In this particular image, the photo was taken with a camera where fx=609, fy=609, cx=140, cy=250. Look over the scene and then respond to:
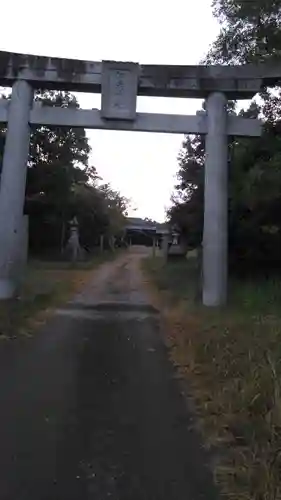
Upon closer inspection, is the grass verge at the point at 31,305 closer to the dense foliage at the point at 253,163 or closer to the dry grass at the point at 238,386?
the dry grass at the point at 238,386

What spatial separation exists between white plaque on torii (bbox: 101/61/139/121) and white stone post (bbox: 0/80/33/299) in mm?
1929

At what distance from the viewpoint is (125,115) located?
14.7 metres

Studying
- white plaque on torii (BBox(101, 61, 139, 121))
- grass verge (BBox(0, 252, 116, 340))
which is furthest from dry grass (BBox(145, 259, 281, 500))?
white plaque on torii (BBox(101, 61, 139, 121))

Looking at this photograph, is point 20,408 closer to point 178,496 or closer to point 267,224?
point 178,496

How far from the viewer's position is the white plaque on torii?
576 inches

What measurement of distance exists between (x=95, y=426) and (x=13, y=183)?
394 inches

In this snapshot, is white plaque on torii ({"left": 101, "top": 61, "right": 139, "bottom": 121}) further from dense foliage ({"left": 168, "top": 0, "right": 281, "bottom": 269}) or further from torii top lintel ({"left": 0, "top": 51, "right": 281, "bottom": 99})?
dense foliage ({"left": 168, "top": 0, "right": 281, "bottom": 269})

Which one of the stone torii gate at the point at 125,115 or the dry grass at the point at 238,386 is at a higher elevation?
the stone torii gate at the point at 125,115

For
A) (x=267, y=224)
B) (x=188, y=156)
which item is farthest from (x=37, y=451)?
(x=188, y=156)

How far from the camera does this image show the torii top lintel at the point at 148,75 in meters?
14.7

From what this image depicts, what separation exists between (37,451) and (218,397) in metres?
2.27

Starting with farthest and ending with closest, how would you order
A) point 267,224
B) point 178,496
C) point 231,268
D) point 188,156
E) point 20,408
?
point 188,156 → point 231,268 → point 267,224 → point 20,408 → point 178,496

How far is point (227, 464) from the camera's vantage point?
466 cm

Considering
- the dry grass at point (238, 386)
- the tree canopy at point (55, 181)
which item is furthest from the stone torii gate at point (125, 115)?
the tree canopy at point (55, 181)
